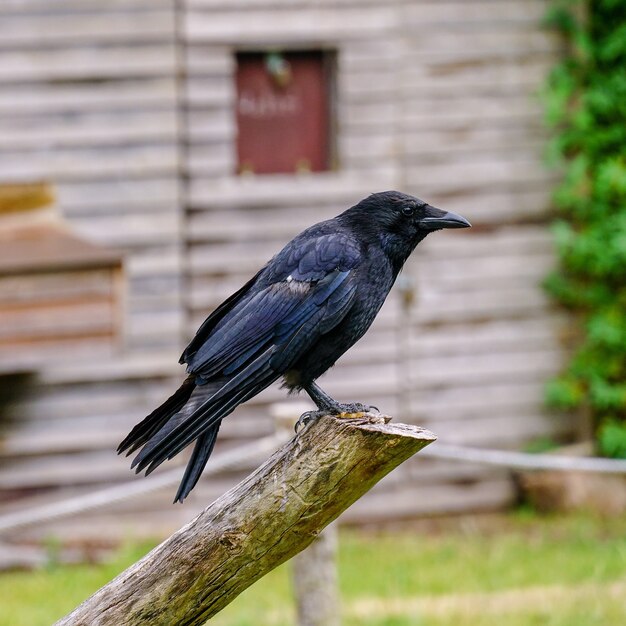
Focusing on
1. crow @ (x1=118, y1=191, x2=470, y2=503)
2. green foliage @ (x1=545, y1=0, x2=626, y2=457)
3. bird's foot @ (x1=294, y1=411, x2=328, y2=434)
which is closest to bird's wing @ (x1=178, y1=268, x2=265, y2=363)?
crow @ (x1=118, y1=191, x2=470, y2=503)

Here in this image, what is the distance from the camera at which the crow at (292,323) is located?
107 inches

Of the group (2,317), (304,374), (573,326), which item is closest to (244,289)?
(304,374)

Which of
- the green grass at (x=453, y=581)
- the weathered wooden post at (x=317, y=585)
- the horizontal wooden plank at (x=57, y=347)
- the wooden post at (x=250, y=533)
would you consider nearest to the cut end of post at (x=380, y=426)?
the wooden post at (x=250, y=533)

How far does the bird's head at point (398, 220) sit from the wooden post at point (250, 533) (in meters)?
0.69

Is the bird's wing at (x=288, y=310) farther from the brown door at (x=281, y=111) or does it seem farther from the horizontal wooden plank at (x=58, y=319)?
the brown door at (x=281, y=111)

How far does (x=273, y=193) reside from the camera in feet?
23.2

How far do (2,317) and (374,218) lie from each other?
10.1 feet

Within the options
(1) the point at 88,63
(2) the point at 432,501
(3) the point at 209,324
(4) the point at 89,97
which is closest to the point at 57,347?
(4) the point at 89,97

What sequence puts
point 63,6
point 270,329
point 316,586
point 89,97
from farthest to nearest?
point 89,97, point 63,6, point 316,586, point 270,329

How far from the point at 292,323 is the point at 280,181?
423 cm

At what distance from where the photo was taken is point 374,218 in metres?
3.22

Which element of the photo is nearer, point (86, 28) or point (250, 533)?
point (250, 533)

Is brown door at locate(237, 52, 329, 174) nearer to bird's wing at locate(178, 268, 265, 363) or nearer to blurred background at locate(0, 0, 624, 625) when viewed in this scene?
blurred background at locate(0, 0, 624, 625)

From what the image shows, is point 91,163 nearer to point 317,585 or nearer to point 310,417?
point 317,585
